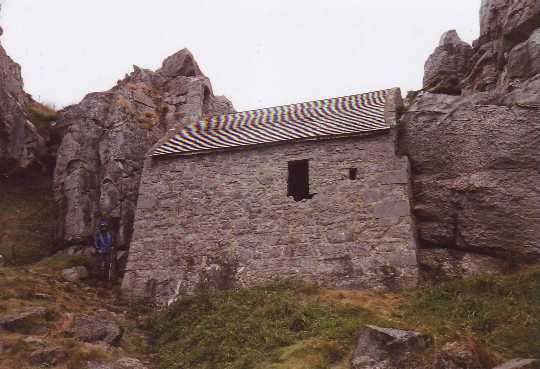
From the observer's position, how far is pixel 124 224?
20000mm

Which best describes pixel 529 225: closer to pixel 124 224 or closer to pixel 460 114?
pixel 460 114

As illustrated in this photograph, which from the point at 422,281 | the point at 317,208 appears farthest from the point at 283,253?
the point at 422,281

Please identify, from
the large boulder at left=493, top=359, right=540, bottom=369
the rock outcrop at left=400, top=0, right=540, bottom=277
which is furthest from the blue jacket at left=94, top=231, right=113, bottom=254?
the large boulder at left=493, top=359, right=540, bottom=369

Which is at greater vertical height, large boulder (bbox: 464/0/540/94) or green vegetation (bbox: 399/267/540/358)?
large boulder (bbox: 464/0/540/94)

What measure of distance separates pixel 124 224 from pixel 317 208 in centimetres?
732

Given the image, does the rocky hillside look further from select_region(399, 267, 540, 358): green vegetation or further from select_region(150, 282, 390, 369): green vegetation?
select_region(399, 267, 540, 358): green vegetation

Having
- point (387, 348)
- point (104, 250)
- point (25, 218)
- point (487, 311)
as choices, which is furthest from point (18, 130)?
point (487, 311)

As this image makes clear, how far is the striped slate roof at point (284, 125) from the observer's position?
1839cm

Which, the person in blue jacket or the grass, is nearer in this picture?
the person in blue jacket

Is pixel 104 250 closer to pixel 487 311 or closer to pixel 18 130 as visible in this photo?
pixel 18 130

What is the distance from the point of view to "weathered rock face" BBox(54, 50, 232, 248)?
20375mm

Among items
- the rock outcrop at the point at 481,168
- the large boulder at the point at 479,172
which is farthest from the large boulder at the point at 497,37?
the large boulder at the point at 479,172

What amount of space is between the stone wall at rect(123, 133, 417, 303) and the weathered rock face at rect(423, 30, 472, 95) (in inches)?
255

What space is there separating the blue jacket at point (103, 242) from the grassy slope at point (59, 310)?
711mm
